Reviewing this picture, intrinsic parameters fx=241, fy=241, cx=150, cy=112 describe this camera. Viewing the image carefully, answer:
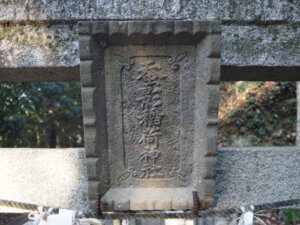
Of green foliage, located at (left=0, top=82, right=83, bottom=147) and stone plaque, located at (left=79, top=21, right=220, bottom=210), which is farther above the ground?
stone plaque, located at (left=79, top=21, right=220, bottom=210)

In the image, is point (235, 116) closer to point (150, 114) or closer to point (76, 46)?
point (150, 114)

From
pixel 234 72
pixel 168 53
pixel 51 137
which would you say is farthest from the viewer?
pixel 51 137

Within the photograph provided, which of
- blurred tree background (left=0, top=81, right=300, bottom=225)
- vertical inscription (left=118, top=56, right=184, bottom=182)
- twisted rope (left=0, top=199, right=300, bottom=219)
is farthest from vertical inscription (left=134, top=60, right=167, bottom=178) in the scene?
blurred tree background (left=0, top=81, right=300, bottom=225)

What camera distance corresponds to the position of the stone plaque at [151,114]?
34.0 inches

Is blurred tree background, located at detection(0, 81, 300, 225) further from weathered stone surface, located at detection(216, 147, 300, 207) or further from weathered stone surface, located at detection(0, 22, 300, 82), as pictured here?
weathered stone surface, located at detection(216, 147, 300, 207)

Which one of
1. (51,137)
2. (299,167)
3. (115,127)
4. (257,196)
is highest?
(115,127)

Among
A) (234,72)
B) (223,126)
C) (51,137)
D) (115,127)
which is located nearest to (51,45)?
(115,127)

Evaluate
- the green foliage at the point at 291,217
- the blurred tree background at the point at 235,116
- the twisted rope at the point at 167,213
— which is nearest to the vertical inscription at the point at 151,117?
the twisted rope at the point at 167,213

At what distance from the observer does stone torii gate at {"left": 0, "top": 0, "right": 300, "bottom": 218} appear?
901 millimetres

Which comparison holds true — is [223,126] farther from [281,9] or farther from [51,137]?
[281,9]

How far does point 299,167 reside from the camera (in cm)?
104

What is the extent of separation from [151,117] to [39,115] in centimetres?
→ 300

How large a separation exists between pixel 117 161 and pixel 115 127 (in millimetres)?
141

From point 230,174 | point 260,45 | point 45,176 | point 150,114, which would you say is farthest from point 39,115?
point 260,45
